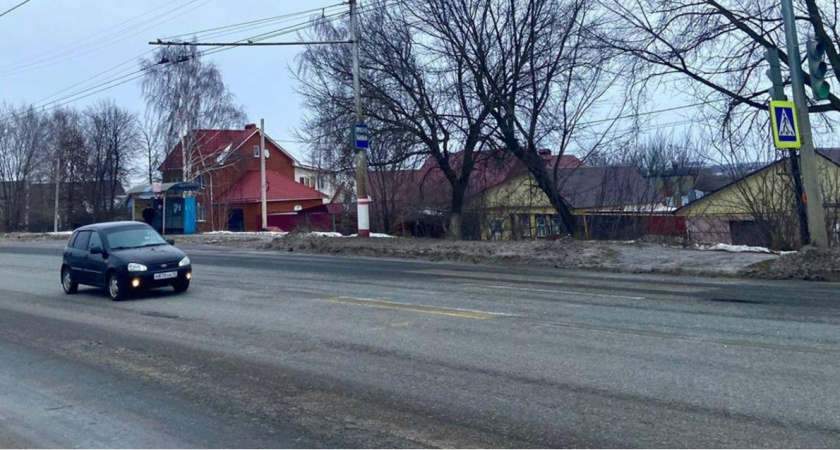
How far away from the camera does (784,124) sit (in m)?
16.5

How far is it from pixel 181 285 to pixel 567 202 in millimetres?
18451

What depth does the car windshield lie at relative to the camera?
639 inches

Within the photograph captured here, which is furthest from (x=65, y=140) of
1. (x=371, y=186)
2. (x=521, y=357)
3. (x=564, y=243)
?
(x=521, y=357)

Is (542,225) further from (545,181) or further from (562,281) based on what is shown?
(562,281)

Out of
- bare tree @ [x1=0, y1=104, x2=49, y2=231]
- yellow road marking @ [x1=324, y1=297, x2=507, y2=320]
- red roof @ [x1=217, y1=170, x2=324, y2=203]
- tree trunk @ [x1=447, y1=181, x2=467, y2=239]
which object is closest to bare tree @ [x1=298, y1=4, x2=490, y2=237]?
tree trunk @ [x1=447, y1=181, x2=467, y2=239]

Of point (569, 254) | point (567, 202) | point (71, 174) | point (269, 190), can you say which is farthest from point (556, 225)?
point (71, 174)

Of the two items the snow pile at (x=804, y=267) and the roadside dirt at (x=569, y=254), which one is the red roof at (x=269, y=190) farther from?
the snow pile at (x=804, y=267)

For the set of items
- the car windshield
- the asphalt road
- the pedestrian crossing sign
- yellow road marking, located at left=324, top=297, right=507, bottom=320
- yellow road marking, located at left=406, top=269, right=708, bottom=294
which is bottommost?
the asphalt road

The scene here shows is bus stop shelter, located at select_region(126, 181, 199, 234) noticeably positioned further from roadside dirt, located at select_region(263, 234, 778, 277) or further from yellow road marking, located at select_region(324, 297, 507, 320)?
yellow road marking, located at select_region(324, 297, 507, 320)

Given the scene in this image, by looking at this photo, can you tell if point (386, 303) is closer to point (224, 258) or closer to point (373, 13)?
point (224, 258)

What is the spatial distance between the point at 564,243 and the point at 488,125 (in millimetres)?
9212

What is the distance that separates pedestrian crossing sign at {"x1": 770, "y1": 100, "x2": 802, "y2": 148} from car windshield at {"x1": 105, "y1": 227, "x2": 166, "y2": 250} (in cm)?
1290

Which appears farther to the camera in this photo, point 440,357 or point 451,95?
point 451,95

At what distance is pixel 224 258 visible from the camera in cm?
2514
